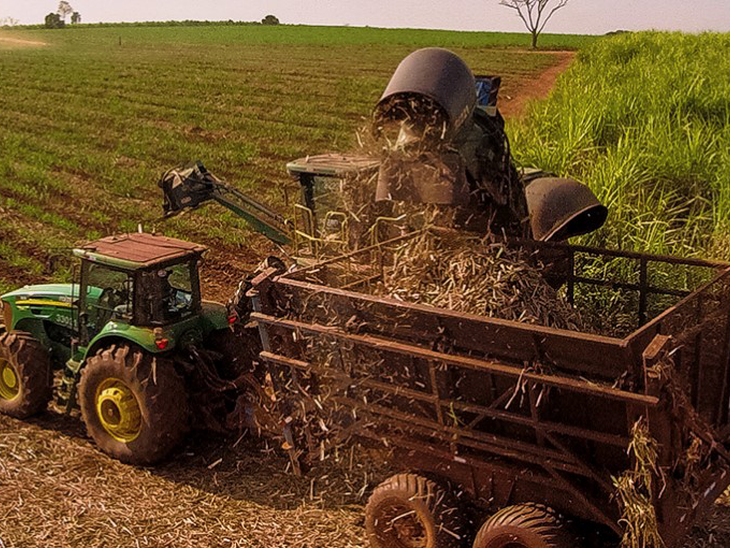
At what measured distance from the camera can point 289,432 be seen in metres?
5.52

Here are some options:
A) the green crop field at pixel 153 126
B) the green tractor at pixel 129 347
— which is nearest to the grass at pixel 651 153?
the green tractor at pixel 129 347

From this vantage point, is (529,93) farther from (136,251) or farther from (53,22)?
(53,22)

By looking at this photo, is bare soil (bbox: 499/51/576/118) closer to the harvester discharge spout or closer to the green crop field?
the green crop field

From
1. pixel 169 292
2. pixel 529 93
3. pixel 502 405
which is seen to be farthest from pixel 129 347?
pixel 529 93

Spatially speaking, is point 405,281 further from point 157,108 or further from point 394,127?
point 157,108

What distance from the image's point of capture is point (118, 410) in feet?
22.0

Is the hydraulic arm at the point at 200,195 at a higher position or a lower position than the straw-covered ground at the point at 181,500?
higher

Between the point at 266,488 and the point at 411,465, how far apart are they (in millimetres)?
1725

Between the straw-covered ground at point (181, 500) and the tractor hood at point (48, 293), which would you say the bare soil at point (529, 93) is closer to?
the tractor hood at point (48, 293)

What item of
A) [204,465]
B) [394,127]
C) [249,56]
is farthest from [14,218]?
[249,56]

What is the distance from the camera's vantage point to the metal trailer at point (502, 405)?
4094mm

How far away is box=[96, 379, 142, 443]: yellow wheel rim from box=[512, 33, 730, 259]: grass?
527cm

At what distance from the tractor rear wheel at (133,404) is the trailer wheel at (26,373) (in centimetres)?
78

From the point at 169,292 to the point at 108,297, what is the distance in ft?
1.95
